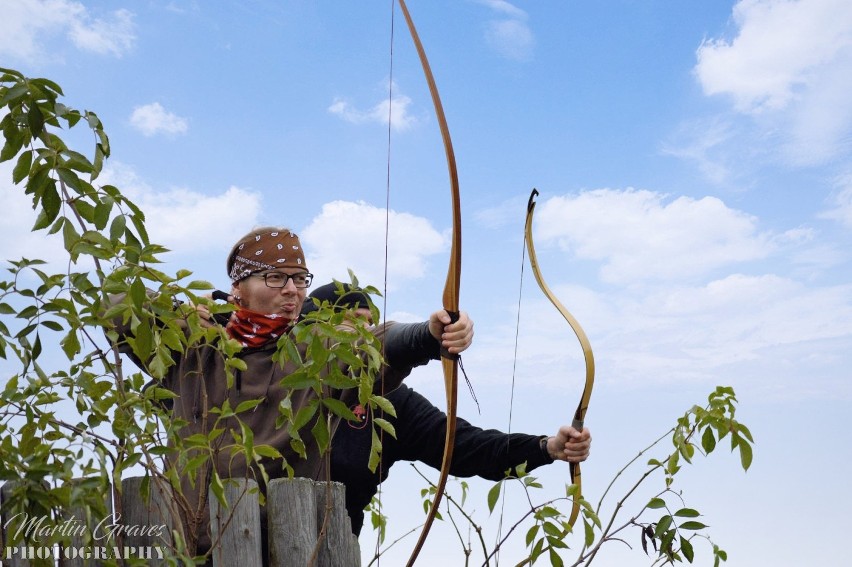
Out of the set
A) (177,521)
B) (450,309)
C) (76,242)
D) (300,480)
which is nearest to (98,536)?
(177,521)

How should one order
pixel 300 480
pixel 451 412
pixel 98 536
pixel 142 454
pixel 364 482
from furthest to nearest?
pixel 364 482, pixel 451 412, pixel 98 536, pixel 300 480, pixel 142 454

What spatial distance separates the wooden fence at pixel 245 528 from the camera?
1.84 metres

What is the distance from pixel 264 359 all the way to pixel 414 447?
2.47 ft

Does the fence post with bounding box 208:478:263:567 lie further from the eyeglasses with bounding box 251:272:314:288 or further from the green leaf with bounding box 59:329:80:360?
the eyeglasses with bounding box 251:272:314:288

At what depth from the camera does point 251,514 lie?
1853 millimetres

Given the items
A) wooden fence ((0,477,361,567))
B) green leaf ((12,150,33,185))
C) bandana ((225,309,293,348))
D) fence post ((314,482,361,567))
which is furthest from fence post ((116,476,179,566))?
green leaf ((12,150,33,185))

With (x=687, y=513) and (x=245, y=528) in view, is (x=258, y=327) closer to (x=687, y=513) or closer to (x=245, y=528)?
(x=245, y=528)

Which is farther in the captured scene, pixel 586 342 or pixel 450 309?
pixel 586 342

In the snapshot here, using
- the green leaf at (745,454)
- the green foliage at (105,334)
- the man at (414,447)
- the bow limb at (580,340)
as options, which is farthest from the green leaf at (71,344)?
the green leaf at (745,454)

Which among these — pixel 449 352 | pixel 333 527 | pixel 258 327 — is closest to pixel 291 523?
pixel 333 527

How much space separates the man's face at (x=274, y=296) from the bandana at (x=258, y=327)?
27mm

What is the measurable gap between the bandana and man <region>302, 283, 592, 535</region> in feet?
1.08

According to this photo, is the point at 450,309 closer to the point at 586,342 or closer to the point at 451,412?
the point at 451,412

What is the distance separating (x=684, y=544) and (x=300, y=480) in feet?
2.91
